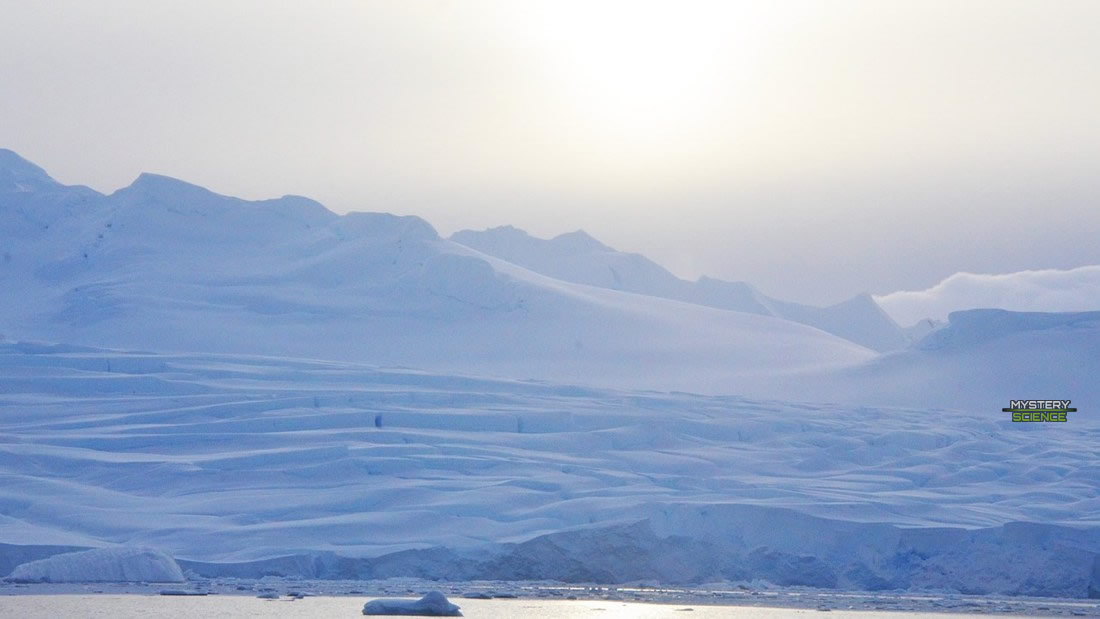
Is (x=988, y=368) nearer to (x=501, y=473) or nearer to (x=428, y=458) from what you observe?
(x=501, y=473)

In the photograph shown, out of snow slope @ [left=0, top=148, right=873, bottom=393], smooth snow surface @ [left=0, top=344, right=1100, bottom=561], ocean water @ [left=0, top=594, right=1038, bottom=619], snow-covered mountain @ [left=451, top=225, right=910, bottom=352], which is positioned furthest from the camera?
snow-covered mountain @ [left=451, top=225, right=910, bottom=352]

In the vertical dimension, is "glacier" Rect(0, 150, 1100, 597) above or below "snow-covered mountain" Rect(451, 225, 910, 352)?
below

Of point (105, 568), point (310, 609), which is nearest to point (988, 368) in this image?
point (310, 609)

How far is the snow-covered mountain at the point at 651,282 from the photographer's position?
50938mm

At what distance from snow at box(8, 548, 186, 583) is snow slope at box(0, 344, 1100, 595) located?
730 mm

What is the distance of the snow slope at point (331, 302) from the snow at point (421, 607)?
20.0 metres

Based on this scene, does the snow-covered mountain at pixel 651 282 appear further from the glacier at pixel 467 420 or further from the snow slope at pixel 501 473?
the snow slope at pixel 501 473

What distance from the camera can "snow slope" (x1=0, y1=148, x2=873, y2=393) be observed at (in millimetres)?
35531

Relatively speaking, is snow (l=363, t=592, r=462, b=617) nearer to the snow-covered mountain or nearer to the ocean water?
the ocean water

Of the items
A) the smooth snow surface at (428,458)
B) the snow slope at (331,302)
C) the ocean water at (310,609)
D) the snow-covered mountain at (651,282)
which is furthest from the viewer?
the snow-covered mountain at (651,282)

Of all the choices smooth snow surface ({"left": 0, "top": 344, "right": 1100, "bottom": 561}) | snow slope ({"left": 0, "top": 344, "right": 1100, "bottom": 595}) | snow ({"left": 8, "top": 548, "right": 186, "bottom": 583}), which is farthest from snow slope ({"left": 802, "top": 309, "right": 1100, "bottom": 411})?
snow ({"left": 8, "top": 548, "right": 186, "bottom": 583})

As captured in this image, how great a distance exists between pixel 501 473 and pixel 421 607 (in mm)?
7301
